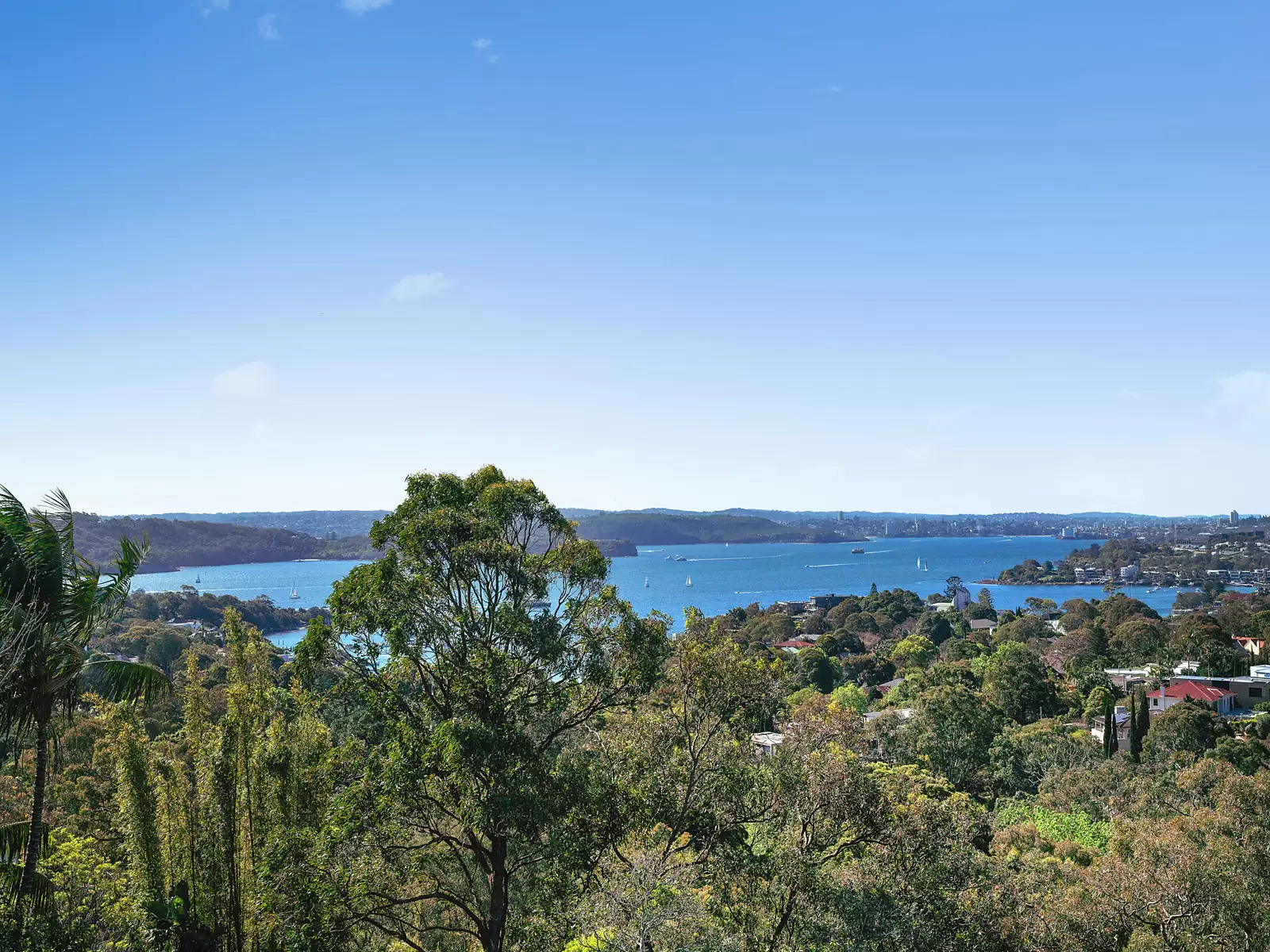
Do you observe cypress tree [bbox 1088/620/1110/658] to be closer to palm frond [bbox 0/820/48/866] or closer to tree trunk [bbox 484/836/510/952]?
tree trunk [bbox 484/836/510/952]

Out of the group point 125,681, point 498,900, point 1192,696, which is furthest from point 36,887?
point 1192,696

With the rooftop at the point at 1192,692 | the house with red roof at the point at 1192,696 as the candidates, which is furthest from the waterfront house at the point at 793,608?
the house with red roof at the point at 1192,696

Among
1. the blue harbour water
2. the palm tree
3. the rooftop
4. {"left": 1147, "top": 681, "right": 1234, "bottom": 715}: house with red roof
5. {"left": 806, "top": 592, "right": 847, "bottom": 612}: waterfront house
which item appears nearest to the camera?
the palm tree

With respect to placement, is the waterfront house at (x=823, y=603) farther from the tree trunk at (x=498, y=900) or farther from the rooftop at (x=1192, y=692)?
the tree trunk at (x=498, y=900)

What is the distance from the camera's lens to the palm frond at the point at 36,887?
25.5ft

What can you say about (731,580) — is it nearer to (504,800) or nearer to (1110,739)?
(1110,739)

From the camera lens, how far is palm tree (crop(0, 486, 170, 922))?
7.20m

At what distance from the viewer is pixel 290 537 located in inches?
5979

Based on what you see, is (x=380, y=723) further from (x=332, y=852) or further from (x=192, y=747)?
(x=192, y=747)

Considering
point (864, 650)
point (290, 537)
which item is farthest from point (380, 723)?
point (290, 537)

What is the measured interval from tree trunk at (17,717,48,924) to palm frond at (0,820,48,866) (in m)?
0.50

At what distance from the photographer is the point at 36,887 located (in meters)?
7.69

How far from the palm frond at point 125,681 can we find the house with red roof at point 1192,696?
3863cm

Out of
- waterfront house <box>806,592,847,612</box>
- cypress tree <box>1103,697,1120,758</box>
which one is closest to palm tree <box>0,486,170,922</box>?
cypress tree <box>1103,697,1120,758</box>
